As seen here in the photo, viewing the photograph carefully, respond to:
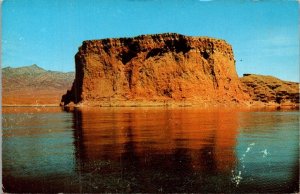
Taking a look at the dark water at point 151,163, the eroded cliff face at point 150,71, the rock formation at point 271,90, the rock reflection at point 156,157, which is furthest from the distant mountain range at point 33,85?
the dark water at point 151,163

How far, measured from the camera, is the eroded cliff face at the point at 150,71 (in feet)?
245

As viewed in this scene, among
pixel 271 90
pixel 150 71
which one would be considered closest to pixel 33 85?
pixel 150 71

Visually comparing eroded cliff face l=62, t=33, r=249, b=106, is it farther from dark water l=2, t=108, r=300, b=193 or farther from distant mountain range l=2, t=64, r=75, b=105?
distant mountain range l=2, t=64, r=75, b=105

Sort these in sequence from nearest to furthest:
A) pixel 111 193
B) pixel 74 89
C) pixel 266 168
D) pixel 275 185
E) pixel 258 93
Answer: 1. pixel 111 193
2. pixel 275 185
3. pixel 266 168
4. pixel 74 89
5. pixel 258 93

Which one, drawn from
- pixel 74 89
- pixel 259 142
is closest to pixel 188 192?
pixel 259 142

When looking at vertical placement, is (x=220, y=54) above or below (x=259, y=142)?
above

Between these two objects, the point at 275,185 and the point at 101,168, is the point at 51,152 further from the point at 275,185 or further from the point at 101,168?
the point at 275,185

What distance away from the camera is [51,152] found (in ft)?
53.7

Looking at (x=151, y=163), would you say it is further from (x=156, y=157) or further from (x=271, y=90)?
(x=271, y=90)

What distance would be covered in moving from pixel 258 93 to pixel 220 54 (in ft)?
57.6

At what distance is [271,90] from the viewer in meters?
96.7

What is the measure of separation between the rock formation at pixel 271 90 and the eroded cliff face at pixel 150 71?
1395 cm

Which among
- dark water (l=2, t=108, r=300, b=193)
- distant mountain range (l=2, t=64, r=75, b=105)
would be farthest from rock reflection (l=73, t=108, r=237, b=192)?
distant mountain range (l=2, t=64, r=75, b=105)

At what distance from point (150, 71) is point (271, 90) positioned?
35472 millimetres
